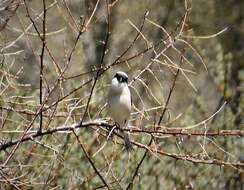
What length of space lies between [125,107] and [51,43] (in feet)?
17.0

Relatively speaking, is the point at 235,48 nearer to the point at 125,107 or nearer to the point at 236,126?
the point at 236,126

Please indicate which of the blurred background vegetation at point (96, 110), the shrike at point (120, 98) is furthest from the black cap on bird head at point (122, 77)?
the blurred background vegetation at point (96, 110)

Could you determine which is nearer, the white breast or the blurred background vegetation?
the blurred background vegetation

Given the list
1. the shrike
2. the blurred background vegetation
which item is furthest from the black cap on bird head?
the blurred background vegetation

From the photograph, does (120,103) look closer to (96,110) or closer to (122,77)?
(122,77)

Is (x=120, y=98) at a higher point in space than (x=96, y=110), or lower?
lower

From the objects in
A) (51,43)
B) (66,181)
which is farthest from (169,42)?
(51,43)

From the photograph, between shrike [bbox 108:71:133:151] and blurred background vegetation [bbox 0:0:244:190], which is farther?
shrike [bbox 108:71:133:151]

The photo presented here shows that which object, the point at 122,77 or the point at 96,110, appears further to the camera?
the point at 96,110

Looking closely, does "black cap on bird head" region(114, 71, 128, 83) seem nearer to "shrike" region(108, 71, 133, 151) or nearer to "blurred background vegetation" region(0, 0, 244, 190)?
"shrike" region(108, 71, 133, 151)


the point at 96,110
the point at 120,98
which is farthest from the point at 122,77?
the point at 96,110

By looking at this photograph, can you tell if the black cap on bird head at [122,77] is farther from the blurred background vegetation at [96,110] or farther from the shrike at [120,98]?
the blurred background vegetation at [96,110]

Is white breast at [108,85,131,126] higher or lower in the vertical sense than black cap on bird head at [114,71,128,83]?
lower

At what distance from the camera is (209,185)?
241 inches
